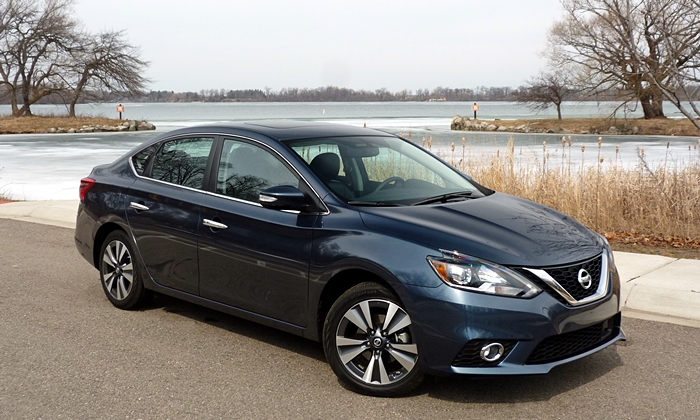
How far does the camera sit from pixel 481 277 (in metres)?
4.27

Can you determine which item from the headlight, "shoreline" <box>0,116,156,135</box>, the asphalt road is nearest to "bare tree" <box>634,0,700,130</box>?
the asphalt road

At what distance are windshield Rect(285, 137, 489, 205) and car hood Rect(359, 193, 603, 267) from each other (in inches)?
10.1

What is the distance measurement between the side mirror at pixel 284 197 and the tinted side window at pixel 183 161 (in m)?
1.03

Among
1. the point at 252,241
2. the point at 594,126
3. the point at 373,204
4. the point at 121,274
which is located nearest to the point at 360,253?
the point at 373,204

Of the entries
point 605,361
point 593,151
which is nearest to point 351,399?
point 605,361

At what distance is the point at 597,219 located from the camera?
10445 millimetres

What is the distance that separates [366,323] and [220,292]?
1427 millimetres

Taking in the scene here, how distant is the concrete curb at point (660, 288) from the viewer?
21.1 feet

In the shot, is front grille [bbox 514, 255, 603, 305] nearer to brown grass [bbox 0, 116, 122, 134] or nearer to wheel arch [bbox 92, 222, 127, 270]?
wheel arch [bbox 92, 222, 127, 270]

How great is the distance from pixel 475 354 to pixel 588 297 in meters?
0.82

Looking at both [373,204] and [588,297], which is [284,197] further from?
[588,297]

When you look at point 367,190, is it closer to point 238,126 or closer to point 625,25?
point 238,126

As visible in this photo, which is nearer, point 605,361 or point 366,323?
point 366,323

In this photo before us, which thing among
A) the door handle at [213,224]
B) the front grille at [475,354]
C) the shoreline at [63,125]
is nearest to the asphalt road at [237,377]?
the front grille at [475,354]
